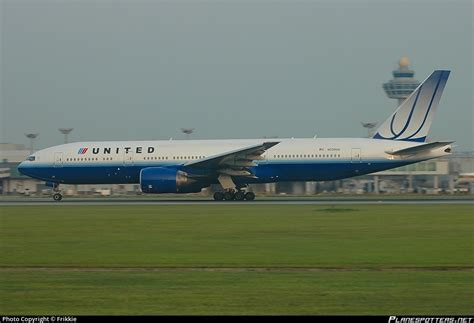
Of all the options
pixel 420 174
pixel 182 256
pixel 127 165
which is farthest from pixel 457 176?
pixel 182 256

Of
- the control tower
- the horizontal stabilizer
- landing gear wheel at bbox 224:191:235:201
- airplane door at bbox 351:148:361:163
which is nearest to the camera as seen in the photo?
the horizontal stabilizer

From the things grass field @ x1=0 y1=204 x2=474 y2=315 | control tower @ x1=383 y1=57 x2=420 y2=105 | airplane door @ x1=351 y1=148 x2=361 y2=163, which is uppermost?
control tower @ x1=383 y1=57 x2=420 y2=105

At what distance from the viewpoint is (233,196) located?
44812 millimetres

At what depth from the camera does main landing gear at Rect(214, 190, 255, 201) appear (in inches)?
1762

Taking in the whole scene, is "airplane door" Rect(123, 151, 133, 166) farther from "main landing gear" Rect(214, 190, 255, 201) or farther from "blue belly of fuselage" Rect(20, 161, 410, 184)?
"main landing gear" Rect(214, 190, 255, 201)

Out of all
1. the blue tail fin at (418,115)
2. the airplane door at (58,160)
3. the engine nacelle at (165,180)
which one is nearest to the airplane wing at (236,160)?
the engine nacelle at (165,180)

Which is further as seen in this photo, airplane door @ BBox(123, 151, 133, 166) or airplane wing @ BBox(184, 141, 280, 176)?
airplane door @ BBox(123, 151, 133, 166)

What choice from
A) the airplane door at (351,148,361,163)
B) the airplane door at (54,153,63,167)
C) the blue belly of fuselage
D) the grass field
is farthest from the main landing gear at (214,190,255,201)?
the grass field

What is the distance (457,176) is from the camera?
78.4m

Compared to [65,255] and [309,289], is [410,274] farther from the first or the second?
[65,255]

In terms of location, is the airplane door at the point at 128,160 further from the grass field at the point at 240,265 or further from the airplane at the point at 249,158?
the grass field at the point at 240,265

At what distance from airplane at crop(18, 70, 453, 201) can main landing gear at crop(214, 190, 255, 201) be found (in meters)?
0.05

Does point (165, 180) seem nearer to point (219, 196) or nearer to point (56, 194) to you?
point (219, 196)

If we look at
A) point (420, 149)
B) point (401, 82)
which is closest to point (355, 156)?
point (420, 149)
